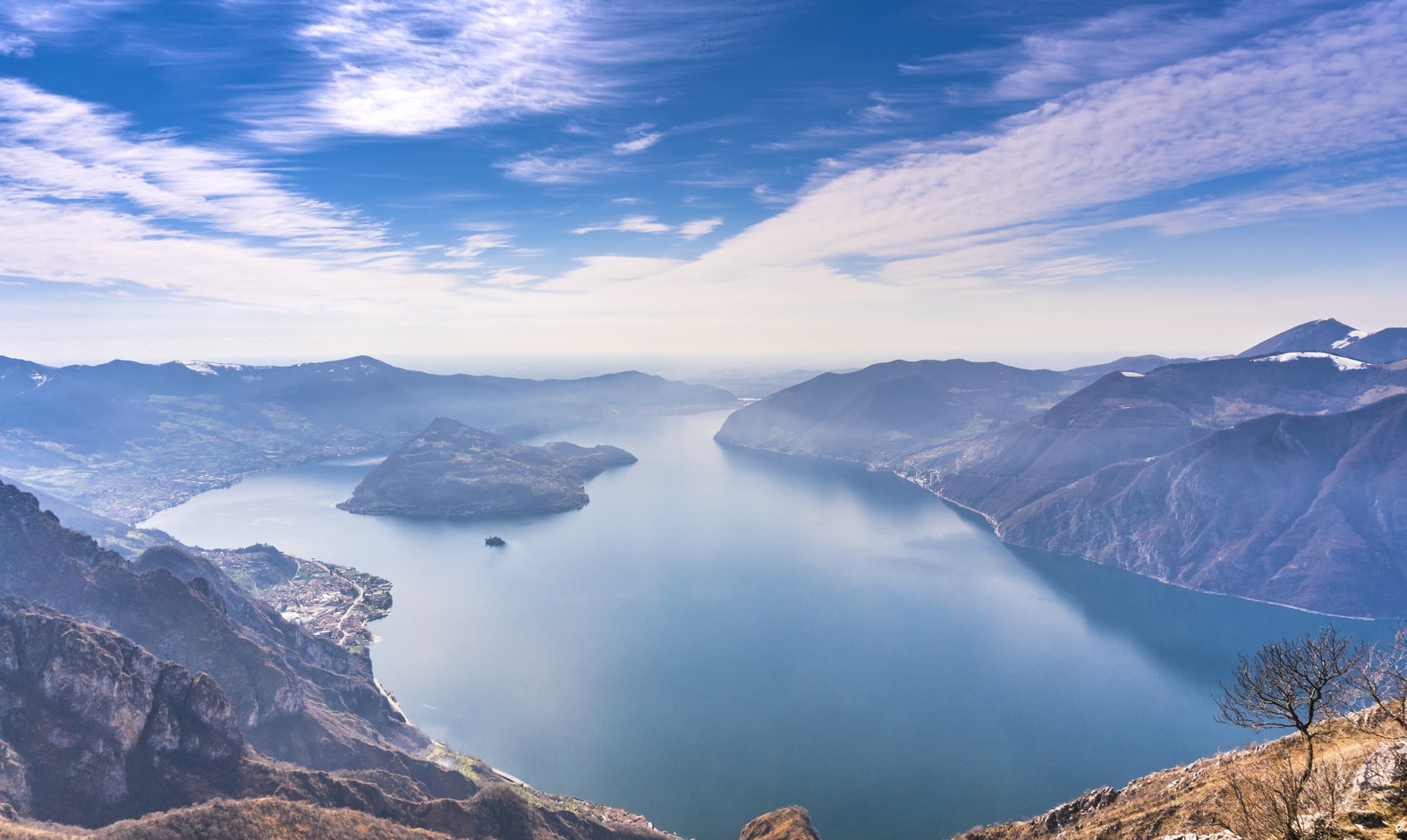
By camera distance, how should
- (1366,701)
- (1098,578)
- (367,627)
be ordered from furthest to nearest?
1. (1098,578)
2. (367,627)
3. (1366,701)

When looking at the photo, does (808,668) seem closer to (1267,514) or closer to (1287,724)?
(1287,724)

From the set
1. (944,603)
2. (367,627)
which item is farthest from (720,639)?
(367,627)

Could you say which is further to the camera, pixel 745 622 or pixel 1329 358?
pixel 1329 358

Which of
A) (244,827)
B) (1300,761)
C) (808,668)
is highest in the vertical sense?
(1300,761)

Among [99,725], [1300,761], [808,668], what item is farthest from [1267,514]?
[99,725]

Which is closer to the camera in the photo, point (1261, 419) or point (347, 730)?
point (347, 730)

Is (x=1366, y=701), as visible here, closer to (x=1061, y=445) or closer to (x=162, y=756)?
(x=1061, y=445)
